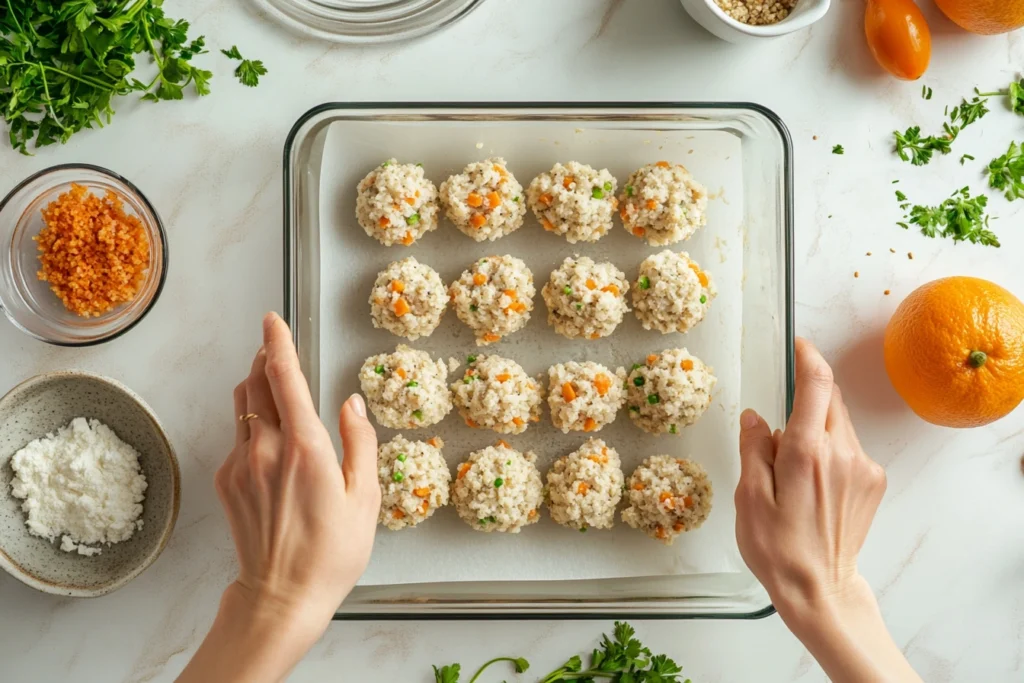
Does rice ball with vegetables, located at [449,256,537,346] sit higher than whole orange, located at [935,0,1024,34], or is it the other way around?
whole orange, located at [935,0,1024,34]

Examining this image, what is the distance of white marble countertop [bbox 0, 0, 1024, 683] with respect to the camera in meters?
2.12

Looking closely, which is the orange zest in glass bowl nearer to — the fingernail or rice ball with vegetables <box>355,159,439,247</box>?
rice ball with vegetables <box>355,159,439,247</box>

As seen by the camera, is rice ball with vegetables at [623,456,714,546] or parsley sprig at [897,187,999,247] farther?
parsley sprig at [897,187,999,247]

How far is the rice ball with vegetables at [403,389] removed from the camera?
6.47 feet

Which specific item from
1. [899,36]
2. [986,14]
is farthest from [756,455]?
[986,14]

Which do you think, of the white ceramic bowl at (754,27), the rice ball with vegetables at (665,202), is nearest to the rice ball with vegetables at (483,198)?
the rice ball with vegetables at (665,202)

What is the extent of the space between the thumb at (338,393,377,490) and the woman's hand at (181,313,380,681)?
0.03 ft

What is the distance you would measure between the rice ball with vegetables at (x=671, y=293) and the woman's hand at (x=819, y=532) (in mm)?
278

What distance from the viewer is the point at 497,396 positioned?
197cm

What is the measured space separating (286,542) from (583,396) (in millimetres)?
761

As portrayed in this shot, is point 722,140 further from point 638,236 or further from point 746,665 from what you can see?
point 746,665

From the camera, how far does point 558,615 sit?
1.99 m

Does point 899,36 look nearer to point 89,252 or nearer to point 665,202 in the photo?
point 665,202

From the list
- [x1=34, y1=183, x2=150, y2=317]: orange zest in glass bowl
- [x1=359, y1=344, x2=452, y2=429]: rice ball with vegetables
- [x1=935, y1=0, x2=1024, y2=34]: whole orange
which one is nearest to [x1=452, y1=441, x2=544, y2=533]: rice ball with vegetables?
[x1=359, y1=344, x2=452, y2=429]: rice ball with vegetables
